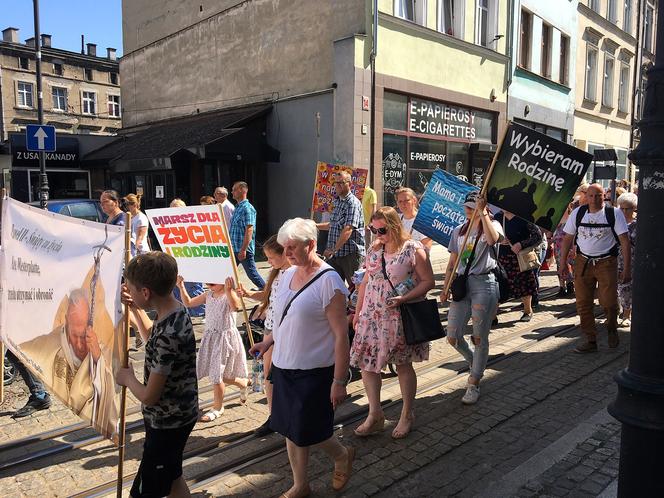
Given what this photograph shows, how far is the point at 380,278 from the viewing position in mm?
4066

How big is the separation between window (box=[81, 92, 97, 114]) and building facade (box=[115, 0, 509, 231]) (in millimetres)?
30596

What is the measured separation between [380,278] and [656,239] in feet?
6.68

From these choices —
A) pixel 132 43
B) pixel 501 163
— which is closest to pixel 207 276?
pixel 501 163

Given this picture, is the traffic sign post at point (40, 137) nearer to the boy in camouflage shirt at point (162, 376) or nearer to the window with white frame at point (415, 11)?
the window with white frame at point (415, 11)

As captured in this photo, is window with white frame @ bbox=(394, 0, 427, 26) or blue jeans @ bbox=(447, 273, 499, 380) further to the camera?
window with white frame @ bbox=(394, 0, 427, 26)

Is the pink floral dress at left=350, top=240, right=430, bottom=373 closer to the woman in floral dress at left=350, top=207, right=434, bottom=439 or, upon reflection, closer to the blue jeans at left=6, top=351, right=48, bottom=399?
the woman in floral dress at left=350, top=207, right=434, bottom=439

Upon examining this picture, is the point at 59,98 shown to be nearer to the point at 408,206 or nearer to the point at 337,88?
the point at 337,88

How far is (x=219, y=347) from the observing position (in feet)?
14.3

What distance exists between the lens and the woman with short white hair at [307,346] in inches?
118

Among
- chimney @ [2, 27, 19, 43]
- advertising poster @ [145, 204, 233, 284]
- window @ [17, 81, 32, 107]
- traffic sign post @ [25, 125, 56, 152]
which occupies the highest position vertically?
chimney @ [2, 27, 19, 43]

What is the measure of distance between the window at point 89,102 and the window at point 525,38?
3806 centimetres

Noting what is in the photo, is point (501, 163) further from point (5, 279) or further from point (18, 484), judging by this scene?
point (18, 484)

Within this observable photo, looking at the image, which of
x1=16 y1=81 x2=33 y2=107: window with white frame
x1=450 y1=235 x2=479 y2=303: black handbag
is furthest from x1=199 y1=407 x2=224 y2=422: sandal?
x1=16 y1=81 x2=33 y2=107: window with white frame

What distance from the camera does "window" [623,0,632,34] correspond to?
24.8 meters
